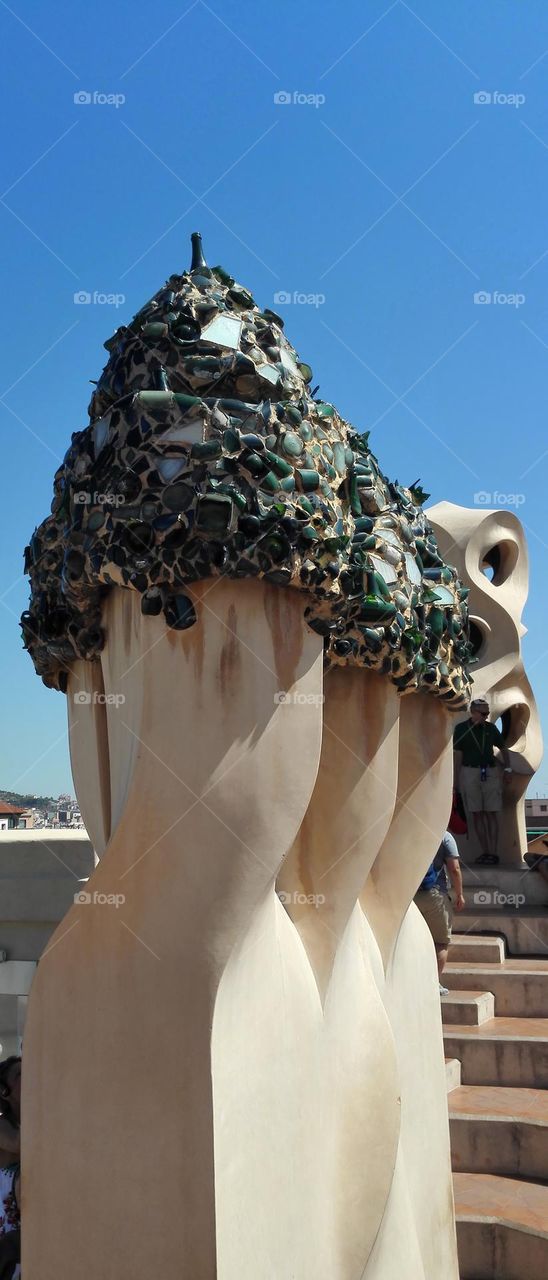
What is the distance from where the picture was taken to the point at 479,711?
1060 centimetres

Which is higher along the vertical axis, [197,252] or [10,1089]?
[197,252]

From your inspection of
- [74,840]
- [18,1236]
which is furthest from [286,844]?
[74,840]

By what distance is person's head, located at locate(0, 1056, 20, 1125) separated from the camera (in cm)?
392

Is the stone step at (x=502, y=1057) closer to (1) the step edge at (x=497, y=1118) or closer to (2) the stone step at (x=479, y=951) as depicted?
(1) the step edge at (x=497, y=1118)

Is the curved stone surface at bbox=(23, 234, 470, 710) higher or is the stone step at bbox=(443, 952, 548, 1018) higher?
the curved stone surface at bbox=(23, 234, 470, 710)

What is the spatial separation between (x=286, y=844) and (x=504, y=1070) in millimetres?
4489

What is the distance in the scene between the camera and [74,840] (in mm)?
5969

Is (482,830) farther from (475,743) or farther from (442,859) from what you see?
(442,859)

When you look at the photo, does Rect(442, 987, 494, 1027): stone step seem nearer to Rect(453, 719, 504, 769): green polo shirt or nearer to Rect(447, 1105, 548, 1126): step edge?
Rect(447, 1105, 548, 1126): step edge

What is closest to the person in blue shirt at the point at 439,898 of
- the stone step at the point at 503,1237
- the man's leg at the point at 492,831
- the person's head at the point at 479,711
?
the stone step at the point at 503,1237

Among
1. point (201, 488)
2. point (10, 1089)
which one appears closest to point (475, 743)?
point (10, 1089)

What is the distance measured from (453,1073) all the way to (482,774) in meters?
4.77

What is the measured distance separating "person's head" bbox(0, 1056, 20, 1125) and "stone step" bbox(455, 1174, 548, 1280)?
2.59 m

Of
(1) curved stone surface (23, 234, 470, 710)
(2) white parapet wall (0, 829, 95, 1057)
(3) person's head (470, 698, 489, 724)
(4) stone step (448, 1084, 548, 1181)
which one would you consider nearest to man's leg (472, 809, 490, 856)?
(3) person's head (470, 698, 489, 724)
